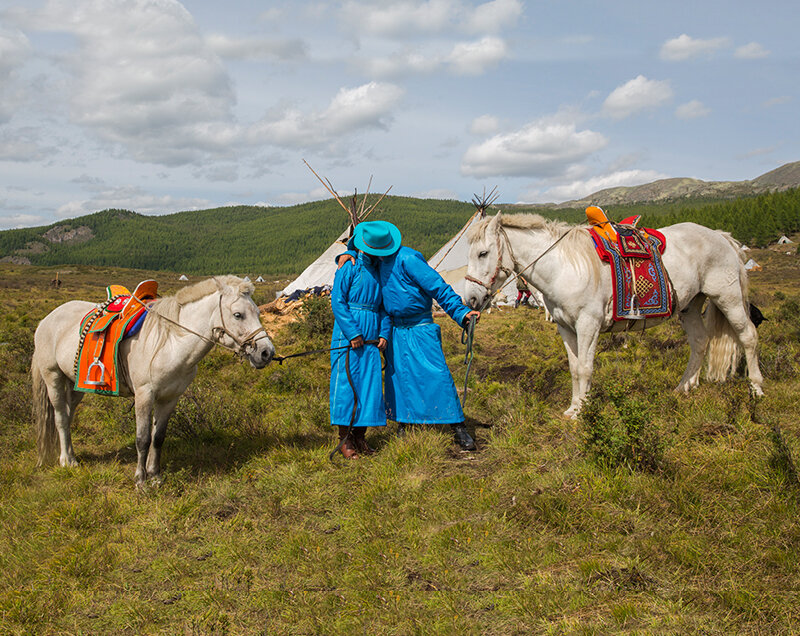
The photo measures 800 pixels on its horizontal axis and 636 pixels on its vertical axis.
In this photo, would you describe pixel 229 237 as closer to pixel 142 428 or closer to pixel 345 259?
pixel 345 259

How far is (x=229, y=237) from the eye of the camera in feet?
506

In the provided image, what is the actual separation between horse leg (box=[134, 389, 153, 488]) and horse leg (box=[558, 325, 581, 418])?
147 inches

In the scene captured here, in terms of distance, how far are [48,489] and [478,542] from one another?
11.7ft

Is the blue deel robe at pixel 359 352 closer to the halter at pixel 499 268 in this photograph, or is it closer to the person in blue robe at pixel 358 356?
the person in blue robe at pixel 358 356

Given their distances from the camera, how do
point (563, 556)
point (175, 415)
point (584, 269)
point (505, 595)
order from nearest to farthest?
point (505, 595) < point (563, 556) < point (584, 269) < point (175, 415)

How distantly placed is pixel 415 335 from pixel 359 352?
545 mm

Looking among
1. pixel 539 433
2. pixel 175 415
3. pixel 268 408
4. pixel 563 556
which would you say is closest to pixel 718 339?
pixel 539 433

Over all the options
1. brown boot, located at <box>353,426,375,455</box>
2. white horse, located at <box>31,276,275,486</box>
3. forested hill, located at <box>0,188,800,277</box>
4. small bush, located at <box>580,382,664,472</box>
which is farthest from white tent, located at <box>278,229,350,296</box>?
forested hill, located at <box>0,188,800,277</box>

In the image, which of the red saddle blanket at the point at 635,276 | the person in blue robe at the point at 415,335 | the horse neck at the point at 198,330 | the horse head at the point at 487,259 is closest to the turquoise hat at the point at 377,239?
the person in blue robe at the point at 415,335

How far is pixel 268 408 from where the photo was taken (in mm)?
6652

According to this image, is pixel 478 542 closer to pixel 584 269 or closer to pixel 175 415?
pixel 584 269

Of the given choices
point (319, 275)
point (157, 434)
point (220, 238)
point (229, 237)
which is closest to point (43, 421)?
point (157, 434)

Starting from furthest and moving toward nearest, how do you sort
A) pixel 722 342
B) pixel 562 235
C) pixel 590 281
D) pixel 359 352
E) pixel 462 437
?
pixel 722 342 < pixel 562 235 < pixel 590 281 < pixel 359 352 < pixel 462 437

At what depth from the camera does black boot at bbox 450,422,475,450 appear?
4.58 meters
